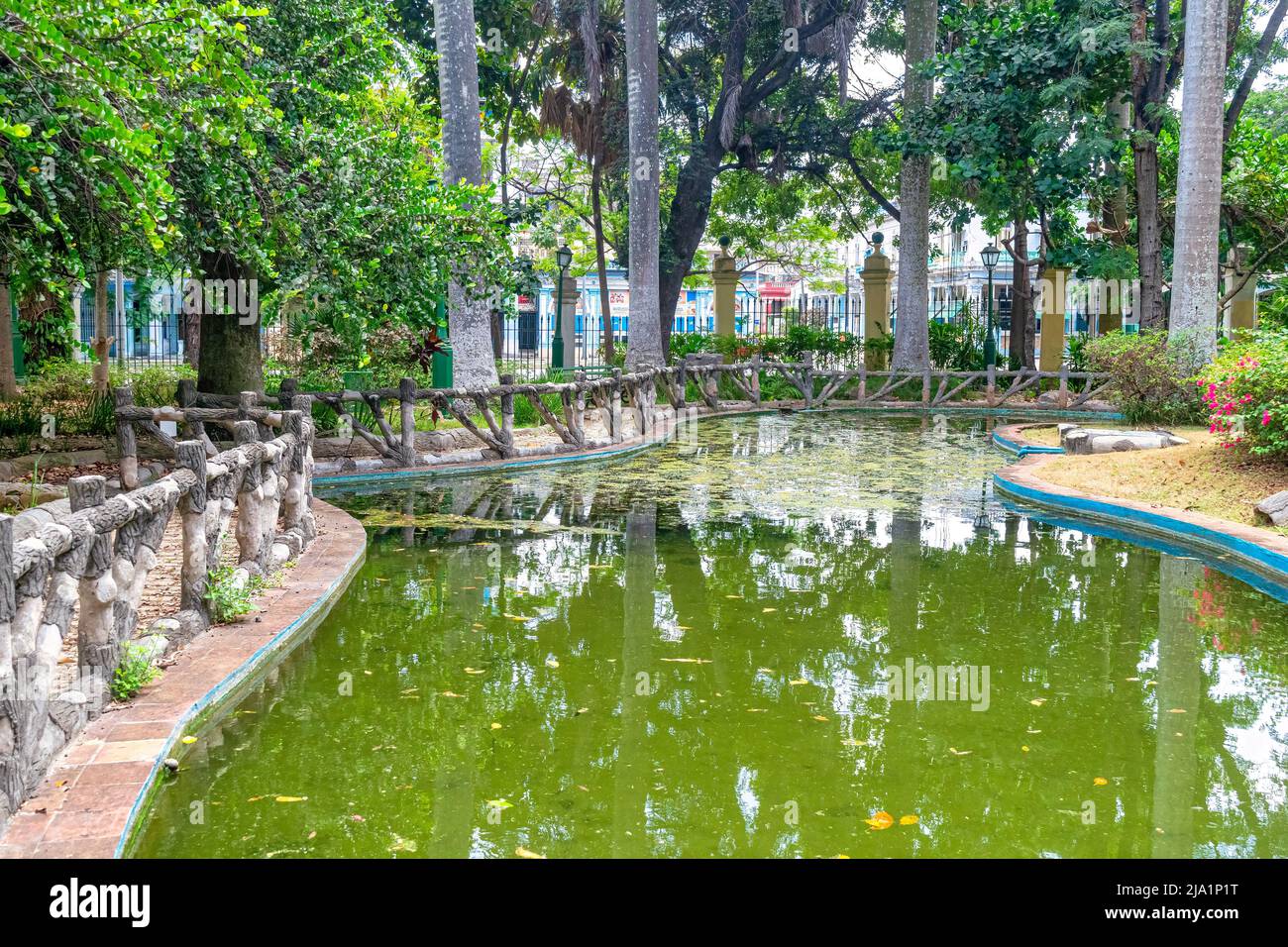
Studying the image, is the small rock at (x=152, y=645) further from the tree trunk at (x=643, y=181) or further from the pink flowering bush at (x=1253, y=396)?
the tree trunk at (x=643, y=181)

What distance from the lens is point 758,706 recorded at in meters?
5.44

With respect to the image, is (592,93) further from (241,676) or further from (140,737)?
(140,737)

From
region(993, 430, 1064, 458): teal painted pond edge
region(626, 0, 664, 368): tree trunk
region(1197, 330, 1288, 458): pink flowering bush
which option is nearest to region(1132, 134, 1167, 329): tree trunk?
region(993, 430, 1064, 458): teal painted pond edge

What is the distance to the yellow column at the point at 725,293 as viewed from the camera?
2925 cm

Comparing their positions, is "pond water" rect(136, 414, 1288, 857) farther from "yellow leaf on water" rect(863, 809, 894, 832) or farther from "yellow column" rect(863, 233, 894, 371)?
"yellow column" rect(863, 233, 894, 371)

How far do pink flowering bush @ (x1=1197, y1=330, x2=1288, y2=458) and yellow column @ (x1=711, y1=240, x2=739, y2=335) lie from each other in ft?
59.4

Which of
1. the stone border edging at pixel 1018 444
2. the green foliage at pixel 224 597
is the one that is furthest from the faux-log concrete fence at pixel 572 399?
the stone border edging at pixel 1018 444

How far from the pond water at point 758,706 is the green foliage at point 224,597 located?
0.47 metres

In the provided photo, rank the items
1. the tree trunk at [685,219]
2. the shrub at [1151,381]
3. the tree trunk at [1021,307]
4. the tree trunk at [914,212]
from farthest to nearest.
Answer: the tree trunk at [1021,307]
the tree trunk at [685,219]
the tree trunk at [914,212]
the shrub at [1151,381]

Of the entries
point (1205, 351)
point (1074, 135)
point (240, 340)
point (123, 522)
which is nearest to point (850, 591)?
point (123, 522)

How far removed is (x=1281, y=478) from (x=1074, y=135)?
13.5m

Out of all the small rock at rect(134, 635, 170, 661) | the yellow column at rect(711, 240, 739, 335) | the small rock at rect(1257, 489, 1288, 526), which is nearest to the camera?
the small rock at rect(134, 635, 170, 661)

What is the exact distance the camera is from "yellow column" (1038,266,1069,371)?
27.2 metres

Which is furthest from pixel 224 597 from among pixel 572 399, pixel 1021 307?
pixel 1021 307
